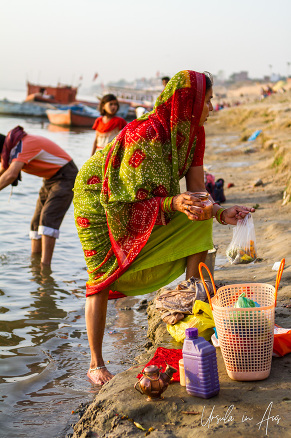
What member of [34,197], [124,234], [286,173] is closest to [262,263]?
[124,234]

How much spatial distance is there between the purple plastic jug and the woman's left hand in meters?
0.82

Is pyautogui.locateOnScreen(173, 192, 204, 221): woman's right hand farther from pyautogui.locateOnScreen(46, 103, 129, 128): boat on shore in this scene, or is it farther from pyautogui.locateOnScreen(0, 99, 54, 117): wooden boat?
pyautogui.locateOnScreen(0, 99, 54, 117): wooden boat

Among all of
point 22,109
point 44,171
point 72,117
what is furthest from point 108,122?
point 22,109

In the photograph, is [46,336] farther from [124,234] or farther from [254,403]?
[254,403]

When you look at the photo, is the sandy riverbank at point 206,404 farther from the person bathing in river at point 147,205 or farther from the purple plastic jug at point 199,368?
the person bathing in river at point 147,205

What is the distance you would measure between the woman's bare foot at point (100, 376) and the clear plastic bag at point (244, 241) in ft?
3.32

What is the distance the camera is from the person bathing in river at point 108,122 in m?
6.58

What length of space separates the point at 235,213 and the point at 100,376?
1.23m

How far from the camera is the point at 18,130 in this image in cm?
499

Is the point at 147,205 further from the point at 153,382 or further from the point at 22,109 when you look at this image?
the point at 22,109

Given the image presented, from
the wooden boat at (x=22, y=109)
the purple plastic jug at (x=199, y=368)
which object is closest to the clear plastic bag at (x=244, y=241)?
the purple plastic jug at (x=199, y=368)

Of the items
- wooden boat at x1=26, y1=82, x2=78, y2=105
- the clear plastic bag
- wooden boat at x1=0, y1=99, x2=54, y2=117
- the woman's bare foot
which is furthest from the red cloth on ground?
wooden boat at x1=26, y1=82, x2=78, y2=105

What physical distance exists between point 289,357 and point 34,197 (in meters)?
8.30

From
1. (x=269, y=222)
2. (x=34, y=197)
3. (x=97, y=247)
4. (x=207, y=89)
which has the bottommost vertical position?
(x=34, y=197)
